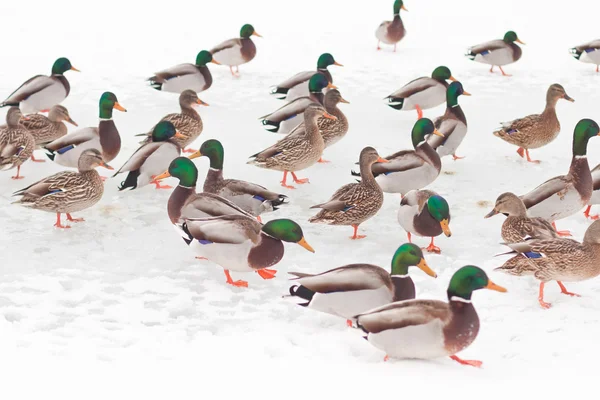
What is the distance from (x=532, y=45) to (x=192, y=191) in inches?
309

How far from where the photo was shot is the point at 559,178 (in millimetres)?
6785

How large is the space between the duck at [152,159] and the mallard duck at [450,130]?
2.51 m

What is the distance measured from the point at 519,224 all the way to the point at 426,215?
2.29ft

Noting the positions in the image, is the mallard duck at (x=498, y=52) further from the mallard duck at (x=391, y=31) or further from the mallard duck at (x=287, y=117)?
the mallard duck at (x=287, y=117)

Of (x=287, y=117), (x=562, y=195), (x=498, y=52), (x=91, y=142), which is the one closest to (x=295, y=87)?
(x=287, y=117)

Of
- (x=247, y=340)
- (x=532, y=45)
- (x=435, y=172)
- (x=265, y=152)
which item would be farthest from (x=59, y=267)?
(x=532, y=45)

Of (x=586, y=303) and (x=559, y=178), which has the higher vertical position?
(x=559, y=178)

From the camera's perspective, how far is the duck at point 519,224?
20.1ft

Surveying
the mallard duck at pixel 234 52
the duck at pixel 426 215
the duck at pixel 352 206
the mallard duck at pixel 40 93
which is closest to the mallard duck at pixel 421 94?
the mallard duck at pixel 234 52

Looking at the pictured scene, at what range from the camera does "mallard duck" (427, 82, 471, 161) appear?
8.12 metres

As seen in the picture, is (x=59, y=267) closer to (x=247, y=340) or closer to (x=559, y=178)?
(x=247, y=340)

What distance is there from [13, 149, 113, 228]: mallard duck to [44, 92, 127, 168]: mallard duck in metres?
0.79

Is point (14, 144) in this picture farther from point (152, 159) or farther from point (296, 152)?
point (296, 152)

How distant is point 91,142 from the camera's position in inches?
310
